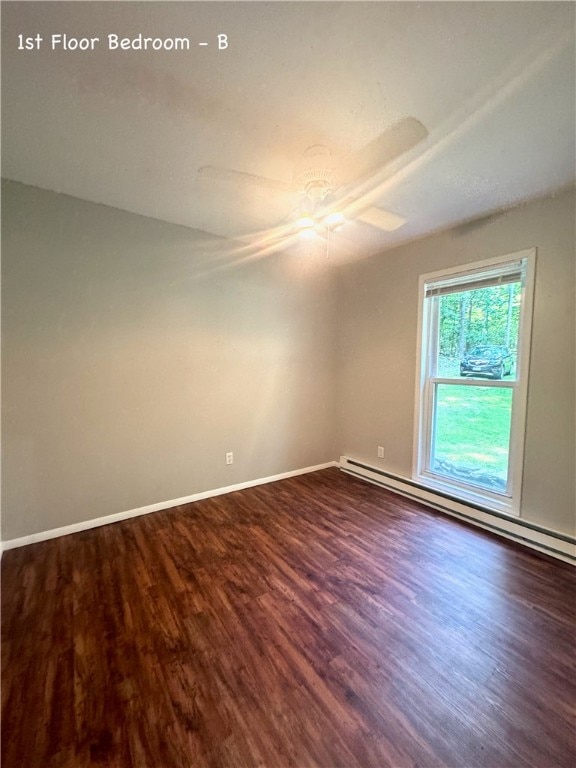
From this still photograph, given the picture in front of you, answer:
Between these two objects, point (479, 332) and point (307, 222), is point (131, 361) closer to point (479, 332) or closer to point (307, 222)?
point (307, 222)

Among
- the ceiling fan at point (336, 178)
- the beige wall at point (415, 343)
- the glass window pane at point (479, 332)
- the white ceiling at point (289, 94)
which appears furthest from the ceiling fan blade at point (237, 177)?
the glass window pane at point (479, 332)

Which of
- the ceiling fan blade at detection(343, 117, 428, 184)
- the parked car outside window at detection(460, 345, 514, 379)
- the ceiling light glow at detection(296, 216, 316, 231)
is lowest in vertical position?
the parked car outside window at detection(460, 345, 514, 379)

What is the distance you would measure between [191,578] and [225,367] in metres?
1.76

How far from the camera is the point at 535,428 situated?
2209mm

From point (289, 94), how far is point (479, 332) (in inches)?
87.3

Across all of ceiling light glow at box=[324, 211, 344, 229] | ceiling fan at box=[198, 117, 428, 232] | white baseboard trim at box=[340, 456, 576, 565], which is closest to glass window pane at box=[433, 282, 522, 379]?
ceiling fan at box=[198, 117, 428, 232]

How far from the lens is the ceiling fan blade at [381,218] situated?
7.84ft

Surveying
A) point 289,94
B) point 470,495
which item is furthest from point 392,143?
point 470,495

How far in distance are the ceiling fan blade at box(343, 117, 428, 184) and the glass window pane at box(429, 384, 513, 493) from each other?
1.97 m

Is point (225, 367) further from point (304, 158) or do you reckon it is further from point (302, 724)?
point (302, 724)

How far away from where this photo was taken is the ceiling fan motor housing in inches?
65.0

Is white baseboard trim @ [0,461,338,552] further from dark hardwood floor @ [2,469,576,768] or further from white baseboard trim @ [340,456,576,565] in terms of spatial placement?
white baseboard trim @ [340,456,576,565]

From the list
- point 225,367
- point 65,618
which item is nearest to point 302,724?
point 65,618

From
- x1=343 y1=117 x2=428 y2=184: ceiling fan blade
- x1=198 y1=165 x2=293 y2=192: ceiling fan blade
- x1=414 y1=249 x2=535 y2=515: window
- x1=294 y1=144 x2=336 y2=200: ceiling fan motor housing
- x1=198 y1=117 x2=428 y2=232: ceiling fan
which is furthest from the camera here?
x1=414 y1=249 x2=535 y2=515: window
